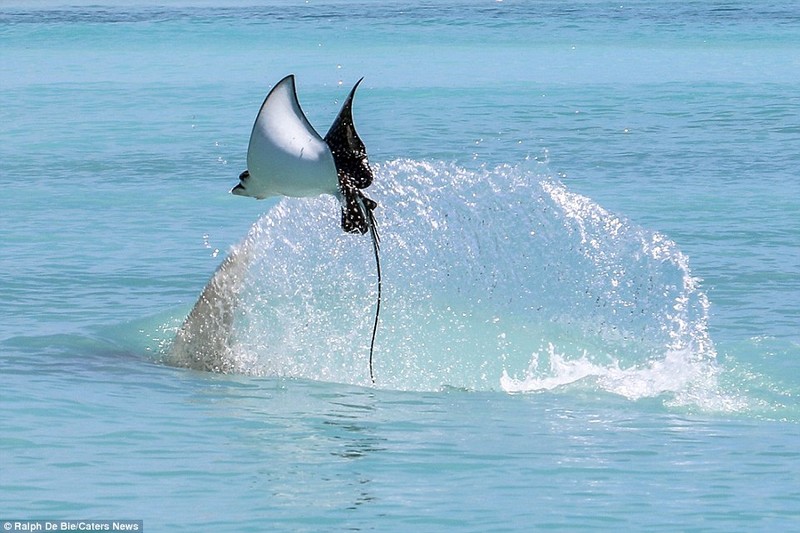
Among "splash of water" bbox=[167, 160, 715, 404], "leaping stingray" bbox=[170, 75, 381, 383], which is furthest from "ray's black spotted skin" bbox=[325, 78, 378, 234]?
"splash of water" bbox=[167, 160, 715, 404]

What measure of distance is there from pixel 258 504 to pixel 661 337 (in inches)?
151

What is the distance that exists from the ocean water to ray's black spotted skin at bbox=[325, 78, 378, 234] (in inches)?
38.4

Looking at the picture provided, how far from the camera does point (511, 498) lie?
532cm

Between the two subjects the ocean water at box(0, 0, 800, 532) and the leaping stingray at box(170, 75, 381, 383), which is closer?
the ocean water at box(0, 0, 800, 532)

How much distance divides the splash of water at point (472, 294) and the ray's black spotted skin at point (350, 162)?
1.97 meters

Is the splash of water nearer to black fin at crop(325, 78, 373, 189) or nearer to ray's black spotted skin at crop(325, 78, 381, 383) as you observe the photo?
ray's black spotted skin at crop(325, 78, 381, 383)

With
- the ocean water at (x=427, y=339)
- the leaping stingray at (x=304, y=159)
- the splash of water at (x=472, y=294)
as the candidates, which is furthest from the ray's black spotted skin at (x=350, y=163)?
the splash of water at (x=472, y=294)

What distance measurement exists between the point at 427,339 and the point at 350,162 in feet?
9.74

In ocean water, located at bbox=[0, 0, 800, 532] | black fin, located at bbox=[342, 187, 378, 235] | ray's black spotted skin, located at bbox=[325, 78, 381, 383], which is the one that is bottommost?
ocean water, located at bbox=[0, 0, 800, 532]

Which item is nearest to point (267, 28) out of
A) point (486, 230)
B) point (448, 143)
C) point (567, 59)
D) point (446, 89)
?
point (567, 59)

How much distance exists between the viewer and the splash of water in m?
7.88

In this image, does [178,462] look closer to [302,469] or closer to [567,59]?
[302,469]

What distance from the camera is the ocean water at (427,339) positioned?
17.7ft

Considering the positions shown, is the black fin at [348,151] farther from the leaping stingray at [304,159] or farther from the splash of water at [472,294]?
the splash of water at [472,294]
